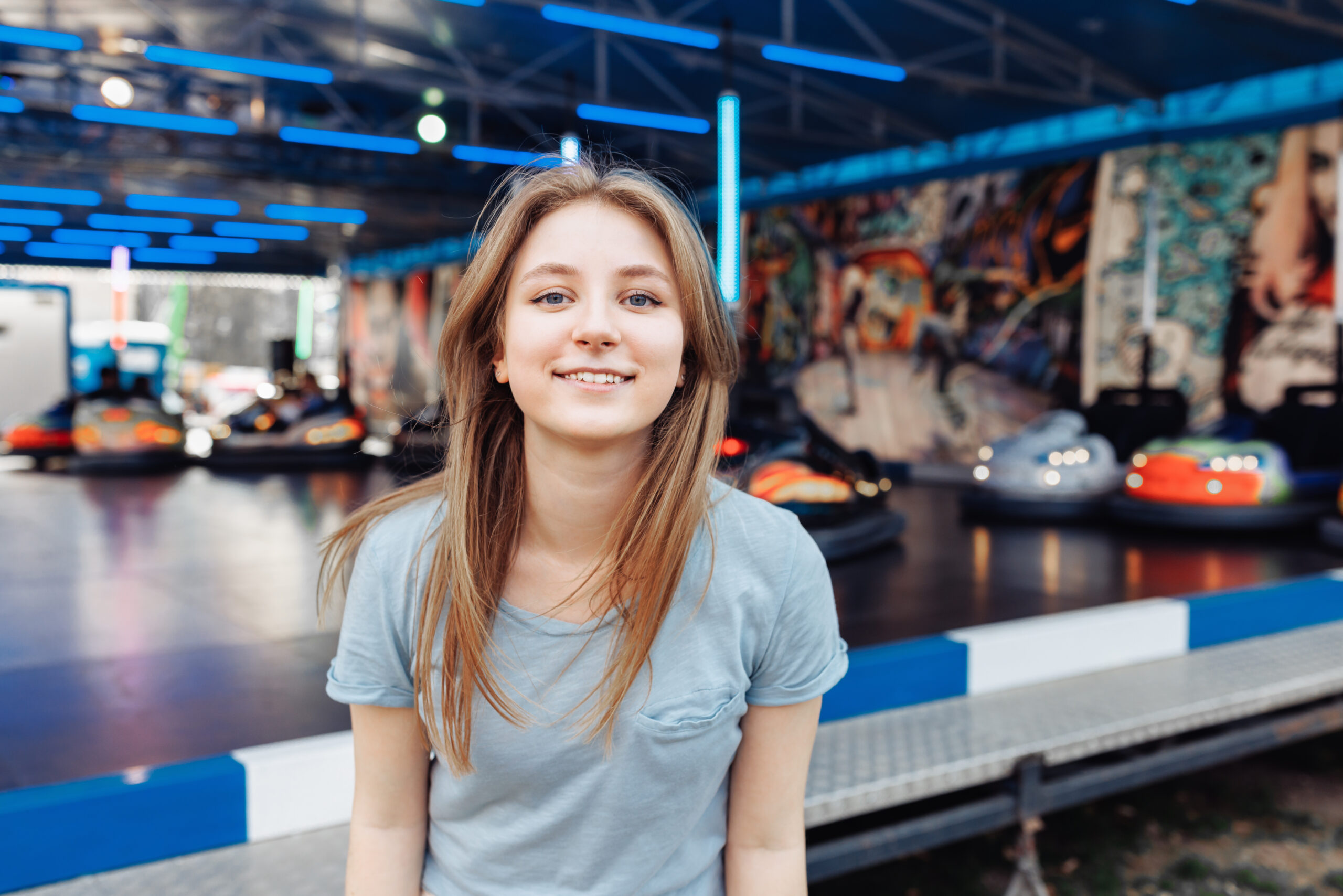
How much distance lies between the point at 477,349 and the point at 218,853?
873mm

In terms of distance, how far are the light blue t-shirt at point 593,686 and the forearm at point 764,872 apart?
0.18ft

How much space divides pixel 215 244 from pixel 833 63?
10.6 m

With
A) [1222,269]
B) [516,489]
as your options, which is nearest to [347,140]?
[1222,269]

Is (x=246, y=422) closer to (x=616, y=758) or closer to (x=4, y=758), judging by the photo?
(x=4, y=758)

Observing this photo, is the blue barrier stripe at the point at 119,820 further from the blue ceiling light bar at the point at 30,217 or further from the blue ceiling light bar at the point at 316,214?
the blue ceiling light bar at the point at 30,217

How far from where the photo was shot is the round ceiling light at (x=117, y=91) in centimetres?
659

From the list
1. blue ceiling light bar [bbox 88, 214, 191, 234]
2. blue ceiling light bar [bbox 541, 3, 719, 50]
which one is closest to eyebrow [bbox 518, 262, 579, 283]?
blue ceiling light bar [bbox 541, 3, 719, 50]

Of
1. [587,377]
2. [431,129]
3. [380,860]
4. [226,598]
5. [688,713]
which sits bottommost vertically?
[226,598]

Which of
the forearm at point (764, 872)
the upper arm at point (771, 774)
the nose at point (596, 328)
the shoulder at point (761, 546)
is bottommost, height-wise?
the forearm at point (764, 872)

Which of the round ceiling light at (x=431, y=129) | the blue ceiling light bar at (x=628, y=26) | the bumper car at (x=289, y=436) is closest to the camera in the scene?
the blue ceiling light bar at (x=628, y=26)

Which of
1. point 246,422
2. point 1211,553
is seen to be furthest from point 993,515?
point 246,422

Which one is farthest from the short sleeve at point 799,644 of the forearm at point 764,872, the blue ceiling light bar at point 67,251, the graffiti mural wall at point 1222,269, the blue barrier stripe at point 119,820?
the blue ceiling light bar at point 67,251

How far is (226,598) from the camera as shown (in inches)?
119

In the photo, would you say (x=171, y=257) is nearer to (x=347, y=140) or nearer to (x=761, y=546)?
(x=347, y=140)
